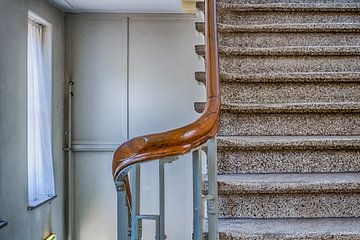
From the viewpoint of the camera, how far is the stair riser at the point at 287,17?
2508 millimetres

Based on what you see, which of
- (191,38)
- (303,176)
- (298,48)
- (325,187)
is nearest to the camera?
(325,187)

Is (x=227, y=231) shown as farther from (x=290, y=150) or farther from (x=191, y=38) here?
(x=191, y=38)

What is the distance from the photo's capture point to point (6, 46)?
2988 millimetres

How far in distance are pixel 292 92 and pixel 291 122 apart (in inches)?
7.7

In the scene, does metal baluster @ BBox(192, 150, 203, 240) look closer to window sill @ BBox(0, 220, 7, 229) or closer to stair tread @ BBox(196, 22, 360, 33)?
stair tread @ BBox(196, 22, 360, 33)

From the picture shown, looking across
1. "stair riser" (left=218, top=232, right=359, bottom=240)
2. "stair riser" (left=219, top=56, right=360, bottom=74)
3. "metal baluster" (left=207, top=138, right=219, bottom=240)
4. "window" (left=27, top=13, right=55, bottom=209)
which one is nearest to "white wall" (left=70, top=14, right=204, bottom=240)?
"window" (left=27, top=13, right=55, bottom=209)

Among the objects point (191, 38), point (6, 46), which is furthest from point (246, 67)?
point (191, 38)

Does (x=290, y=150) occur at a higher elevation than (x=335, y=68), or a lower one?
lower

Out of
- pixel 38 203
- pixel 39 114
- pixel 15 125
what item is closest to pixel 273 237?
pixel 15 125

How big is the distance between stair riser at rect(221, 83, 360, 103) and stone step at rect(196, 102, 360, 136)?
0.35 ft

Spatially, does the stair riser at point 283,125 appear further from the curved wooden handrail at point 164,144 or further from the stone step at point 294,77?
the curved wooden handrail at point 164,144

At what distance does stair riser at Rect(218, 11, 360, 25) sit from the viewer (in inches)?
98.7

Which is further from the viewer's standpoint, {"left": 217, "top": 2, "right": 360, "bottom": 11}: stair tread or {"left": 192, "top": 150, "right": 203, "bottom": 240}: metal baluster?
{"left": 217, "top": 2, "right": 360, "bottom": 11}: stair tread

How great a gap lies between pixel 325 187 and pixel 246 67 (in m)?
0.84
